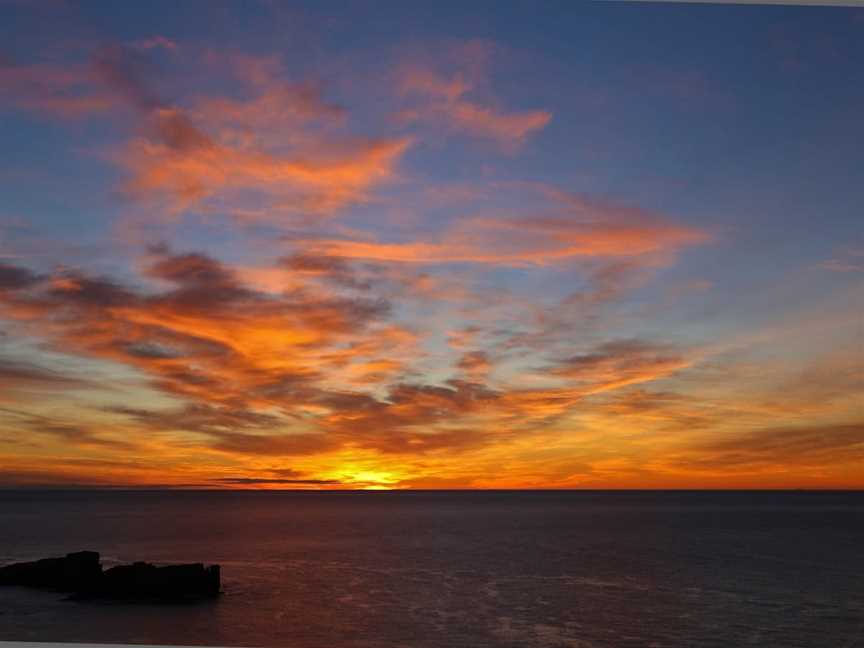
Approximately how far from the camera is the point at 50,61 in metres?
11.2

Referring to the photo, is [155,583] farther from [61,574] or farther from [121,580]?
[61,574]

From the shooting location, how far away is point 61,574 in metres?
15.9

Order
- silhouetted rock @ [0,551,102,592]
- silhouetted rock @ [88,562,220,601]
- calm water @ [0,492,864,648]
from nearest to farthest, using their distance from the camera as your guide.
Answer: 1. calm water @ [0,492,864,648]
2. silhouetted rock @ [88,562,220,601]
3. silhouetted rock @ [0,551,102,592]

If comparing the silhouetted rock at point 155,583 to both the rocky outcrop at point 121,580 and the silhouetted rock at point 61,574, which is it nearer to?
the rocky outcrop at point 121,580

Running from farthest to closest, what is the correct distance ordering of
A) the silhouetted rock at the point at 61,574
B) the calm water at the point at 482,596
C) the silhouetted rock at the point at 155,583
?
the silhouetted rock at the point at 61,574, the silhouetted rock at the point at 155,583, the calm water at the point at 482,596

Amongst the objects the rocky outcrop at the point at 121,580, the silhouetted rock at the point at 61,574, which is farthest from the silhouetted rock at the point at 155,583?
the silhouetted rock at the point at 61,574

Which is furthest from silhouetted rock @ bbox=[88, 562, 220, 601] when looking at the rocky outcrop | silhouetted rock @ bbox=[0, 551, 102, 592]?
silhouetted rock @ bbox=[0, 551, 102, 592]

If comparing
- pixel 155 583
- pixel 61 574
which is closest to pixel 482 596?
pixel 155 583

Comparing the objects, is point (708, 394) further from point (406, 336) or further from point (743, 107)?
point (743, 107)

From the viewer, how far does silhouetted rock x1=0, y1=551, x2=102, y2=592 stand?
1551 centimetres

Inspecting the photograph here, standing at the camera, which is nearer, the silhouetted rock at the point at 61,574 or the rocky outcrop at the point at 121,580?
the rocky outcrop at the point at 121,580

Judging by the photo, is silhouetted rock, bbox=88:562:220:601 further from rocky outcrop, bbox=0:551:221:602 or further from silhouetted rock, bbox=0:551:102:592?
silhouetted rock, bbox=0:551:102:592

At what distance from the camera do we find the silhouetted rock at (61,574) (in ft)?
50.9

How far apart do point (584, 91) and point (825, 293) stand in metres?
5.91
